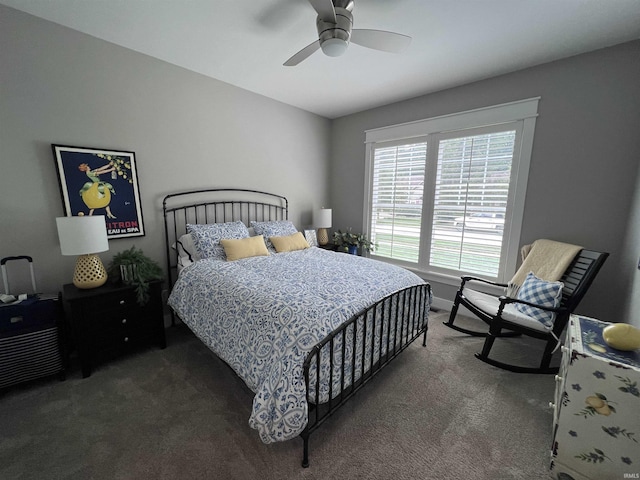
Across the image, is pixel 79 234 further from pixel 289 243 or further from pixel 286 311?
pixel 289 243

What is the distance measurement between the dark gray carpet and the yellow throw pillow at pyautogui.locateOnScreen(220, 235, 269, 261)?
1.01 metres

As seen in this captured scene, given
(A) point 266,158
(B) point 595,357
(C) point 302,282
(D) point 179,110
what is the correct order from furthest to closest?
(A) point 266,158
(D) point 179,110
(C) point 302,282
(B) point 595,357

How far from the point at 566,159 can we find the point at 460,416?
254 centimetres

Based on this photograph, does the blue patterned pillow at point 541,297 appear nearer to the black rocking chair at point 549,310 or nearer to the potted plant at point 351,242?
the black rocking chair at point 549,310

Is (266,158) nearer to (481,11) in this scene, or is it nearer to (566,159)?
(481,11)

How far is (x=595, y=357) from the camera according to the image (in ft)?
3.93

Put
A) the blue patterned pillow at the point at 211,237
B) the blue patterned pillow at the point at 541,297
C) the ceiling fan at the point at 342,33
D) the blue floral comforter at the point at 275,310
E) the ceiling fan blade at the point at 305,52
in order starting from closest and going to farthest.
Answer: the blue floral comforter at the point at 275,310 → the ceiling fan at the point at 342,33 → the ceiling fan blade at the point at 305,52 → the blue patterned pillow at the point at 541,297 → the blue patterned pillow at the point at 211,237

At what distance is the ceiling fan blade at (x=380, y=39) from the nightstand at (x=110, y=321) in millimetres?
2548

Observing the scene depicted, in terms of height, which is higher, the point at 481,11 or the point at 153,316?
the point at 481,11

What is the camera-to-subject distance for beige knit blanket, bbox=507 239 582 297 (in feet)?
7.63

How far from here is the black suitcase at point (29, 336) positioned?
1793mm

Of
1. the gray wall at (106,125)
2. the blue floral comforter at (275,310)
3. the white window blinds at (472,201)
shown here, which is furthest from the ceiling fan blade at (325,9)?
the white window blinds at (472,201)

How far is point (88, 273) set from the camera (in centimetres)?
209

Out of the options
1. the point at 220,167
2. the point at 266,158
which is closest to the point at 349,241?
the point at 266,158
